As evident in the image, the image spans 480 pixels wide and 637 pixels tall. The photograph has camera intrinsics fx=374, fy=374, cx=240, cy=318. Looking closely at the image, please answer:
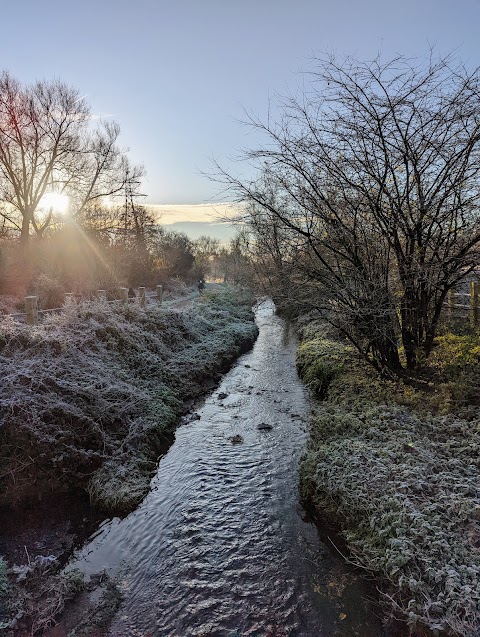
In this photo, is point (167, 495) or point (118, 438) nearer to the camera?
point (167, 495)

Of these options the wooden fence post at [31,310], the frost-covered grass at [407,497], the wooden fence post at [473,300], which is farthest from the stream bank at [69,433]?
the wooden fence post at [473,300]

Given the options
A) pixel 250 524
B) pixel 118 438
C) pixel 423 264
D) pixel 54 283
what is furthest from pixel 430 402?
pixel 54 283

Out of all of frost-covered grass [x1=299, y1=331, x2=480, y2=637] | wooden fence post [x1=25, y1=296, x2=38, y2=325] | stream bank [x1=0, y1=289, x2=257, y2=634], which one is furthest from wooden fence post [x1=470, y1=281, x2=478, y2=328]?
wooden fence post [x1=25, y1=296, x2=38, y2=325]

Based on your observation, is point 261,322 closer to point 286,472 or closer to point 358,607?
point 286,472

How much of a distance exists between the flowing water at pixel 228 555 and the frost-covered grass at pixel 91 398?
1.90 feet

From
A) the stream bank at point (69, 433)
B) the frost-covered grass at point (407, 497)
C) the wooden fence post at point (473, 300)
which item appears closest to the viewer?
the frost-covered grass at point (407, 497)

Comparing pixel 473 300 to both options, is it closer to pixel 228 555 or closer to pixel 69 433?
pixel 228 555

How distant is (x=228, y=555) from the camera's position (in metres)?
4.36

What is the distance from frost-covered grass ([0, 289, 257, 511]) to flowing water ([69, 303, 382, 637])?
0.58 metres

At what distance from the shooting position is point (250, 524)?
4.87 meters

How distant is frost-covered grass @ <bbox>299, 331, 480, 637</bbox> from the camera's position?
3.17 metres

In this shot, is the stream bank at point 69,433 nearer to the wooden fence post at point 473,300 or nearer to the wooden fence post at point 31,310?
the wooden fence post at point 31,310

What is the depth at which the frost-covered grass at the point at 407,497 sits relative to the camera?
3.17 metres

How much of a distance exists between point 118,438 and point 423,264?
6340mm
